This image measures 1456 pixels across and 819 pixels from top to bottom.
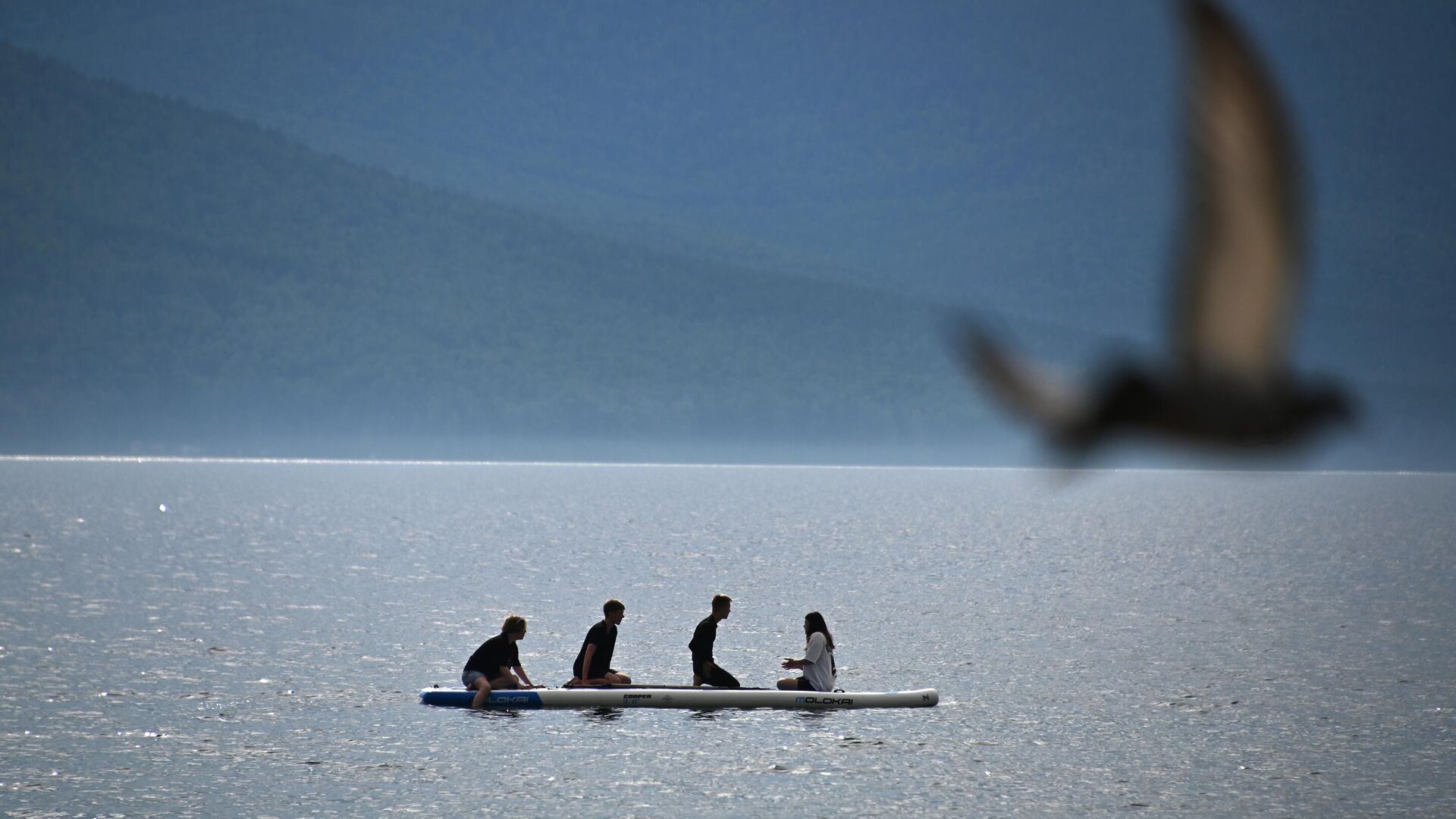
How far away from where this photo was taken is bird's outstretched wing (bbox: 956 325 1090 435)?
14.1 ft

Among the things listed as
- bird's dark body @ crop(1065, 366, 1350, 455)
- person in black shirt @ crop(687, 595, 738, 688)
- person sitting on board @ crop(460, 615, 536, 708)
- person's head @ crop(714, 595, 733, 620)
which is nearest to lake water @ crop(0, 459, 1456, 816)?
bird's dark body @ crop(1065, 366, 1350, 455)

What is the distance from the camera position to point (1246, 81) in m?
3.96

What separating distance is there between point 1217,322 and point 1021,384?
0.61m

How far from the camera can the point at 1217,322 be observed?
4473 millimetres

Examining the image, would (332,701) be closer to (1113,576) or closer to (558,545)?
(1113,576)

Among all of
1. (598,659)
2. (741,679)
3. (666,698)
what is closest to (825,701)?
(666,698)

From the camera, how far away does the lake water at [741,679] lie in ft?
114

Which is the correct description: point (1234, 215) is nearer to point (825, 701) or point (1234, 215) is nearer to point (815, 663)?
point (815, 663)

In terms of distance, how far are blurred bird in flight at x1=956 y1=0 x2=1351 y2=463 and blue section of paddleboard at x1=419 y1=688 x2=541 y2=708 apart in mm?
32926

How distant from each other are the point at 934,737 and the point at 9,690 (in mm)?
26064

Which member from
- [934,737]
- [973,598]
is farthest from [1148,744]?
[973,598]

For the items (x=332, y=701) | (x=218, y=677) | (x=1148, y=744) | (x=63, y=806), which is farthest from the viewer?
(x=218, y=677)

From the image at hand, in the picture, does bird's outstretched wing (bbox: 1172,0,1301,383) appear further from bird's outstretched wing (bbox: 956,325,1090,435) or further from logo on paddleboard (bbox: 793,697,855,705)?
logo on paddleboard (bbox: 793,697,855,705)

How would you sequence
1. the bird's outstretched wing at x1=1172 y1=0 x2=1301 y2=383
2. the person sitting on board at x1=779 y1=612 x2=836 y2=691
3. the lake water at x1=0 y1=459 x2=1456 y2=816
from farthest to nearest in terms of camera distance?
the lake water at x1=0 y1=459 x2=1456 y2=816 → the person sitting on board at x1=779 y1=612 x2=836 y2=691 → the bird's outstretched wing at x1=1172 y1=0 x2=1301 y2=383
